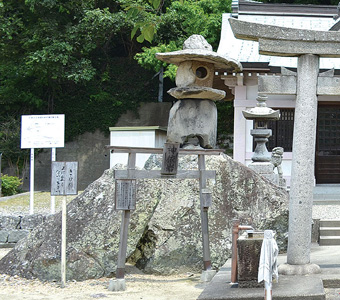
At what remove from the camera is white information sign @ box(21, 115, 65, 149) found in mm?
11602

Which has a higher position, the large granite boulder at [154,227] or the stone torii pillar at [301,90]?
the stone torii pillar at [301,90]

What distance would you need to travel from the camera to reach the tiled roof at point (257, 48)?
15.6m

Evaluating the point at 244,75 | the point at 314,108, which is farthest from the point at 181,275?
the point at 244,75

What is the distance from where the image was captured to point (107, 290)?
6953mm

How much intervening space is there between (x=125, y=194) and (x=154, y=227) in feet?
4.15

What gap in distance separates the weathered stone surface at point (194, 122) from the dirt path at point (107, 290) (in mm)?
2348

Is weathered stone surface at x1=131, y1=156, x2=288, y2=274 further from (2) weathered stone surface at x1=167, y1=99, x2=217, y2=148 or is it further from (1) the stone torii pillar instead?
(1) the stone torii pillar

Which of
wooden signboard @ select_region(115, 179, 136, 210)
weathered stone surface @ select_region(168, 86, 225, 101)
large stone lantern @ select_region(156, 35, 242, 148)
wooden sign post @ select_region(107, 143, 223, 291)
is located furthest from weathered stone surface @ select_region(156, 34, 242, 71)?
wooden signboard @ select_region(115, 179, 136, 210)

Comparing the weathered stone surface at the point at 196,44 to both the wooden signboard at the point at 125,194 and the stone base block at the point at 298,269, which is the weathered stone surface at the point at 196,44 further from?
the stone base block at the point at 298,269

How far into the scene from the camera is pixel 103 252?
770cm

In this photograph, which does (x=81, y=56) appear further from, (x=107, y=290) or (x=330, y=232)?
(x=107, y=290)

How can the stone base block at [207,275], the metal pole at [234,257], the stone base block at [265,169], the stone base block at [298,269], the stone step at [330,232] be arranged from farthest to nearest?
the stone base block at [265,169] < the stone step at [330,232] < the stone base block at [207,275] < the stone base block at [298,269] < the metal pole at [234,257]

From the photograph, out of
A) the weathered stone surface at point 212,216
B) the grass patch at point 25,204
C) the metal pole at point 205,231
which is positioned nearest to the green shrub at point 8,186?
the grass patch at point 25,204

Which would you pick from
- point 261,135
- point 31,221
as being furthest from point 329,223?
point 31,221
